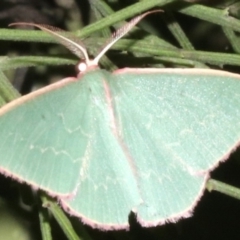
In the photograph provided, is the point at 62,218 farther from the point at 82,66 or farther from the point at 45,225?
the point at 82,66

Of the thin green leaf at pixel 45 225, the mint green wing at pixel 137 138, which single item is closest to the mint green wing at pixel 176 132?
the mint green wing at pixel 137 138

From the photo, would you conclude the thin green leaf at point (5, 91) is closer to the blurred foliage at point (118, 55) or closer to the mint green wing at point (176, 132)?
the blurred foliage at point (118, 55)

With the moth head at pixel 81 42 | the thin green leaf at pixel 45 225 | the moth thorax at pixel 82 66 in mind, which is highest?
the moth head at pixel 81 42

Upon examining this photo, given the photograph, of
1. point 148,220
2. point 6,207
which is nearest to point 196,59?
point 148,220

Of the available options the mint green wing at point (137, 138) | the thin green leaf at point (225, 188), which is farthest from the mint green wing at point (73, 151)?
the thin green leaf at point (225, 188)

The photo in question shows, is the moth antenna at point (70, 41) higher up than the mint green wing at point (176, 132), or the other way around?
the moth antenna at point (70, 41)

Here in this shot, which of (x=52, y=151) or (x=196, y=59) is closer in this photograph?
(x=52, y=151)

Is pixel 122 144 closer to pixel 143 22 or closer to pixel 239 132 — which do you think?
pixel 239 132

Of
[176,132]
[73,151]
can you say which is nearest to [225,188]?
[176,132]
